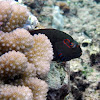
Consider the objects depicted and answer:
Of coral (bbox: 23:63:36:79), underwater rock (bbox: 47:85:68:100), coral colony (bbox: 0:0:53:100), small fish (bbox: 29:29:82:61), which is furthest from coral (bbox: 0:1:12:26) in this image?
underwater rock (bbox: 47:85:68:100)

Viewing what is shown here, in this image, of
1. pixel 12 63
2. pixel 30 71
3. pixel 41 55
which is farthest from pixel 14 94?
pixel 41 55

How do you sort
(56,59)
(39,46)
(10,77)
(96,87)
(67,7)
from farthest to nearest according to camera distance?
(67,7)
(96,87)
(56,59)
(39,46)
(10,77)

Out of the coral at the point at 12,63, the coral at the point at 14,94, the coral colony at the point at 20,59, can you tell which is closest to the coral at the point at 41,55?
the coral colony at the point at 20,59

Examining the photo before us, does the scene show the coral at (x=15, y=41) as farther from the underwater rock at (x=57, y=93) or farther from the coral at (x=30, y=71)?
the underwater rock at (x=57, y=93)

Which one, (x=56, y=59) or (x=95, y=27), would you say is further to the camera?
(x=95, y=27)

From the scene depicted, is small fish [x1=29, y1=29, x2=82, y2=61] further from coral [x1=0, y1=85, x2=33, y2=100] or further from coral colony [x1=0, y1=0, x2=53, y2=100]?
coral [x1=0, y1=85, x2=33, y2=100]

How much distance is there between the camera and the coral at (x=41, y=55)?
1946mm

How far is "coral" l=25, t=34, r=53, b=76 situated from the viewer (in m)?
1.95

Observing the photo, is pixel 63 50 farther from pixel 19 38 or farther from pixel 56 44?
pixel 19 38

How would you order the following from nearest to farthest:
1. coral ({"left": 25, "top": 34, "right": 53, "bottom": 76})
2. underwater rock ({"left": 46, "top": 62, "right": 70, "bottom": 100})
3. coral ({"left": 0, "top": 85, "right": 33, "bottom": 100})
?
coral ({"left": 0, "top": 85, "right": 33, "bottom": 100}) < coral ({"left": 25, "top": 34, "right": 53, "bottom": 76}) < underwater rock ({"left": 46, "top": 62, "right": 70, "bottom": 100})

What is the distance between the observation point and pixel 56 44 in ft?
8.28

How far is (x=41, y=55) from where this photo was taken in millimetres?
2029

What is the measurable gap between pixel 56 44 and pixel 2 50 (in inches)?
41.4

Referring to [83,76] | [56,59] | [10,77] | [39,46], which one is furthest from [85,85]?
[10,77]
